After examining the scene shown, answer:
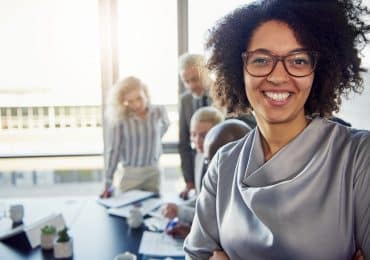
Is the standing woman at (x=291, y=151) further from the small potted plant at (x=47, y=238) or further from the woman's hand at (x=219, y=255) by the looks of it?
the small potted plant at (x=47, y=238)

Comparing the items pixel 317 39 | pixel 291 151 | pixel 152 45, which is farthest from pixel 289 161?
pixel 152 45

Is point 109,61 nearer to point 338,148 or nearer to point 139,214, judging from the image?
point 139,214

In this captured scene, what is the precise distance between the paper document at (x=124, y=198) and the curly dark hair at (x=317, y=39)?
157 centimetres

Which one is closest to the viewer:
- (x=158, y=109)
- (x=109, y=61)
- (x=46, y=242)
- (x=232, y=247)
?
(x=232, y=247)

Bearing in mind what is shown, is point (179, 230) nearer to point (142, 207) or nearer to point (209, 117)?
point (142, 207)

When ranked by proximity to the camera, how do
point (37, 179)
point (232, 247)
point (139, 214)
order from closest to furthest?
1. point (232, 247)
2. point (139, 214)
3. point (37, 179)

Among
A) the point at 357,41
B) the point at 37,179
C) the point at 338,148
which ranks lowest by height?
the point at 37,179

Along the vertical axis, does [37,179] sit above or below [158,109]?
below

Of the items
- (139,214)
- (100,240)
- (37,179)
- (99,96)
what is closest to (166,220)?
(139,214)

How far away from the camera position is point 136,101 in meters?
3.11

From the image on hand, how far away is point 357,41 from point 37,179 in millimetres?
4536

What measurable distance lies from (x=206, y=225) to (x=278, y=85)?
16.7 inches

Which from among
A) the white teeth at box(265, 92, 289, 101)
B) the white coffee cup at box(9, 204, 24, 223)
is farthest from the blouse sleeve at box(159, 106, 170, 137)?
the white teeth at box(265, 92, 289, 101)

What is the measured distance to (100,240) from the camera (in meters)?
2.04
